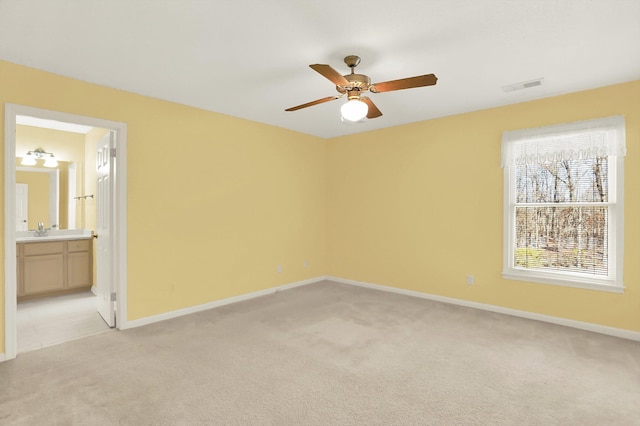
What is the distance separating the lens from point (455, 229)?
14.5 feet

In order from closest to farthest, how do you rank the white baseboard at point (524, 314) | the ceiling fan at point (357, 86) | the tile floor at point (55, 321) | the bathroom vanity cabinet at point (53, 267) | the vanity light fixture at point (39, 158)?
1. the ceiling fan at point (357, 86)
2. the tile floor at point (55, 321)
3. the white baseboard at point (524, 314)
4. the bathroom vanity cabinet at point (53, 267)
5. the vanity light fixture at point (39, 158)

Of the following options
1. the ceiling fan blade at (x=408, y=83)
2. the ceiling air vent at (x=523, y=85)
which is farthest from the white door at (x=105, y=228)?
the ceiling air vent at (x=523, y=85)

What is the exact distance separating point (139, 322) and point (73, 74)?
2.57 meters

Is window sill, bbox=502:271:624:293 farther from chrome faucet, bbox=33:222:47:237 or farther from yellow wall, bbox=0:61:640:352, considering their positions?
chrome faucet, bbox=33:222:47:237

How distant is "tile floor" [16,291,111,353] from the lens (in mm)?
3174

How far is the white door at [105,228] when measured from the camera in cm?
350

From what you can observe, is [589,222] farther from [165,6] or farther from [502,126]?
[165,6]

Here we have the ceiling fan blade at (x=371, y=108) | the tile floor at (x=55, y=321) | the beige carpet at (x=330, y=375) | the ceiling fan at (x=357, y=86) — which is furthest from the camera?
the tile floor at (x=55, y=321)

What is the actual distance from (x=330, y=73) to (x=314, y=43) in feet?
1.13

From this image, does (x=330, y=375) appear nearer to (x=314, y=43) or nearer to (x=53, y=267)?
(x=314, y=43)

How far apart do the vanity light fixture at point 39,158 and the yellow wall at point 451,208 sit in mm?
4387

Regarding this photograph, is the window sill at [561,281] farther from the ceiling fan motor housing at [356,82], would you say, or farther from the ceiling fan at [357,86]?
the ceiling fan motor housing at [356,82]

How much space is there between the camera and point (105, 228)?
12.1 ft

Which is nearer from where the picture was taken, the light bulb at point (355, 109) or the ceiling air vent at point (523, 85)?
the light bulb at point (355, 109)
